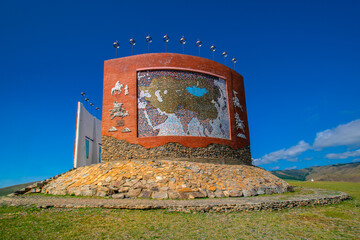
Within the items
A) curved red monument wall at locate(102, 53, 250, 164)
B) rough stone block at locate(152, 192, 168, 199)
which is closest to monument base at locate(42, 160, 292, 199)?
rough stone block at locate(152, 192, 168, 199)

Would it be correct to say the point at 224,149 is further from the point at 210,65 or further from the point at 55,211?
the point at 55,211

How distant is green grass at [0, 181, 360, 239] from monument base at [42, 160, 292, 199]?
2.78m

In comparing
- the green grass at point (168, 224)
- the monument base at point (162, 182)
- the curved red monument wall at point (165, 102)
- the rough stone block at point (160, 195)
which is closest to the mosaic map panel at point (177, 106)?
the curved red monument wall at point (165, 102)

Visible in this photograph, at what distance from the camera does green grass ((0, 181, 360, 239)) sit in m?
5.56

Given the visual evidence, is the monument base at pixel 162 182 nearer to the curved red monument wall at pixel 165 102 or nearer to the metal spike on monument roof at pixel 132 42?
the curved red monument wall at pixel 165 102

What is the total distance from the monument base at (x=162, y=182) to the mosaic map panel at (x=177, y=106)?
257cm

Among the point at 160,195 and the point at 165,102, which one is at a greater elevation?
the point at 165,102

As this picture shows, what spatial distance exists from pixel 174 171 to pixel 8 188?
52.8 ft

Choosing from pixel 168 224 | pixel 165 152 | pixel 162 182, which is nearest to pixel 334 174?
pixel 165 152

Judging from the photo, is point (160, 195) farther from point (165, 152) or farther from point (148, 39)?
point (148, 39)

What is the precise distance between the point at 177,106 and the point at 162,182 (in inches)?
216

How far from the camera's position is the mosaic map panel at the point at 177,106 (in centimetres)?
1457

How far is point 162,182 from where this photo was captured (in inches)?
426

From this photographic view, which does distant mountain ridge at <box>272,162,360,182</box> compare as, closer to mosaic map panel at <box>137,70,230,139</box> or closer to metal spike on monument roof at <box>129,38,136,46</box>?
mosaic map panel at <box>137,70,230,139</box>
